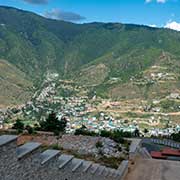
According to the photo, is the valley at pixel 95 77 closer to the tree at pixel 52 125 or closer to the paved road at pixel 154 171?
the tree at pixel 52 125

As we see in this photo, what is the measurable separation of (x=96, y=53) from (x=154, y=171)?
6098 inches

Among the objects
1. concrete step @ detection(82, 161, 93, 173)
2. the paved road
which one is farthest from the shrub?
concrete step @ detection(82, 161, 93, 173)

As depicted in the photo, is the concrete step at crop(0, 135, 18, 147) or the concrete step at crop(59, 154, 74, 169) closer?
the concrete step at crop(0, 135, 18, 147)

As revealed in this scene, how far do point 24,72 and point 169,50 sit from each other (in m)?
57.4

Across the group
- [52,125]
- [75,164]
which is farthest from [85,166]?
[52,125]

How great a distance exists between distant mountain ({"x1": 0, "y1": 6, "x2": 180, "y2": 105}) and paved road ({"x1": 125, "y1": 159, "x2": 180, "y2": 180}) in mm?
94874

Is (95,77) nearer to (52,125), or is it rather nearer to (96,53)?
(96,53)

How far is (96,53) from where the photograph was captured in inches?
6590

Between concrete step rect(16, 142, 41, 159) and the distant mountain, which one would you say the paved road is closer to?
concrete step rect(16, 142, 41, 159)

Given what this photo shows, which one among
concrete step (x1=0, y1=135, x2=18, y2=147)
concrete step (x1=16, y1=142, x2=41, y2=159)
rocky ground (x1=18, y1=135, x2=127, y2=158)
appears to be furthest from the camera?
rocky ground (x1=18, y1=135, x2=127, y2=158)

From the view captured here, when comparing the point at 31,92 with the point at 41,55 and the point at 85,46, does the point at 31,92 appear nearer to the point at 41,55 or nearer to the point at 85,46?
the point at 41,55

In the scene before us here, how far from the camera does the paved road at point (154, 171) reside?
41.4 ft

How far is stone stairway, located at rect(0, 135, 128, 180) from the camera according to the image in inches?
146

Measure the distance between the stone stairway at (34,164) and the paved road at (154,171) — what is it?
20.6 feet
